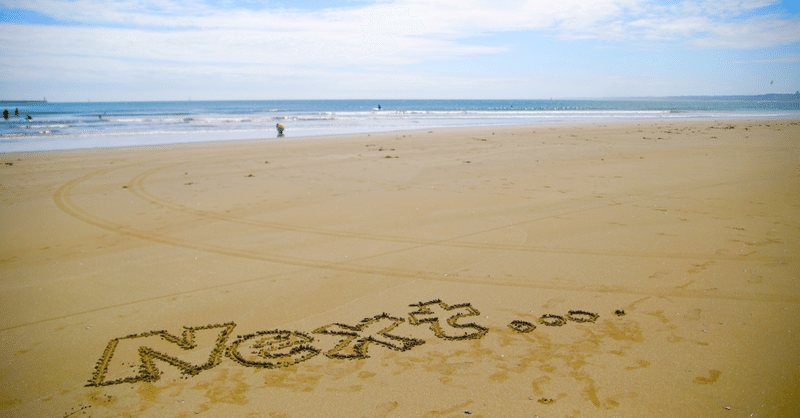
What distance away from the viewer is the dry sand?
8.20 ft

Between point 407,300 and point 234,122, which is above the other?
point 234,122

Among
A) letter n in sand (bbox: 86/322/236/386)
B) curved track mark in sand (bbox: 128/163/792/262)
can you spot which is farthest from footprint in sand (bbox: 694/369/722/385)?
letter n in sand (bbox: 86/322/236/386)

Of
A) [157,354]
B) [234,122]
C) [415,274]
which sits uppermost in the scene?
[234,122]

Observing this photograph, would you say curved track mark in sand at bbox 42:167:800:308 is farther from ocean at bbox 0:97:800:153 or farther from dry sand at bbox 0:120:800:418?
ocean at bbox 0:97:800:153

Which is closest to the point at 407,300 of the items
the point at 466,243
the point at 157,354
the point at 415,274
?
the point at 415,274

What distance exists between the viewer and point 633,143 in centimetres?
1408

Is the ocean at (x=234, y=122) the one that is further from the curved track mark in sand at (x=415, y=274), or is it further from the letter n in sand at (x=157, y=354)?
the letter n in sand at (x=157, y=354)

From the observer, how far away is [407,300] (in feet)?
12.0

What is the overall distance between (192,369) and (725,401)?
313cm

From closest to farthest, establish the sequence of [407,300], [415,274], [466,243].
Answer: [407,300]
[415,274]
[466,243]

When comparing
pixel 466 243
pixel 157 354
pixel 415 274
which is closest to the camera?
pixel 157 354

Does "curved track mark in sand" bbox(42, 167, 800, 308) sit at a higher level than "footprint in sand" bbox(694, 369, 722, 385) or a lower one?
higher

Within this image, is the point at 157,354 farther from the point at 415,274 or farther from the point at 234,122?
the point at 234,122

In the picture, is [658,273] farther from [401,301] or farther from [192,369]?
[192,369]
